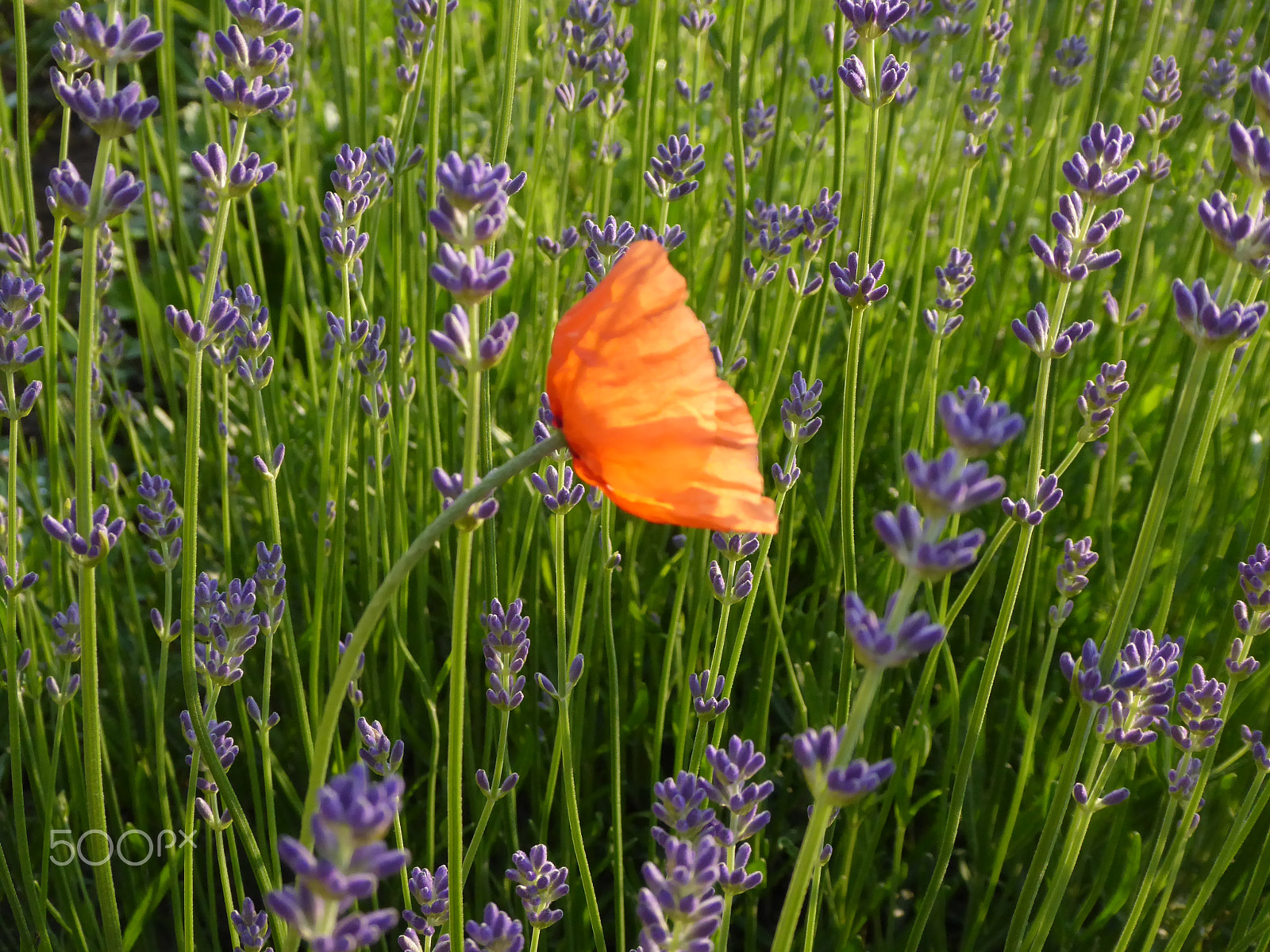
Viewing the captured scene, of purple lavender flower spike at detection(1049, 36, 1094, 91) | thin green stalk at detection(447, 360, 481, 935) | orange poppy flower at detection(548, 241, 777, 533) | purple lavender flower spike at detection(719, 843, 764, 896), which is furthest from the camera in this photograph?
purple lavender flower spike at detection(1049, 36, 1094, 91)

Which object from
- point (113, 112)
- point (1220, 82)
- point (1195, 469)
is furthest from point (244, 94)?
point (1220, 82)

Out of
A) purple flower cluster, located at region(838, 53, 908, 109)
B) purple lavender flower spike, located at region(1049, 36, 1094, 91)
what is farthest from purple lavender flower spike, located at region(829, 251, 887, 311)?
purple lavender flower spike, located at region(1049, 36, 1094, 91)

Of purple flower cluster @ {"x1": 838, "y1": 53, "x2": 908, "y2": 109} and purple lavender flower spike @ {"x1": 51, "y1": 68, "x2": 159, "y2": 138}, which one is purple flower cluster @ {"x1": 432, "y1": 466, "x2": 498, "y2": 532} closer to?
purple lavender flower spike @ {"x1": 51, "y1": 68, "x2": 159, "y2": 138}

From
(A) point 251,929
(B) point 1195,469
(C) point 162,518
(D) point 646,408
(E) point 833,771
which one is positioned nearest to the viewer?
(E) point 833,771

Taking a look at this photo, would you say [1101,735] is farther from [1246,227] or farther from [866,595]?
[866,595]

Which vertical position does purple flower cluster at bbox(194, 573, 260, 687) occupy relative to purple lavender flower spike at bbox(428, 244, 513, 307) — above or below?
below

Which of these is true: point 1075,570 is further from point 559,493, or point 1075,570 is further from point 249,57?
point 249,57
